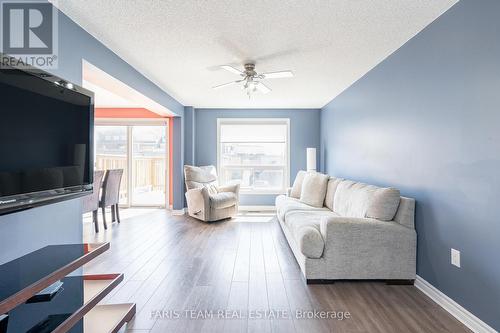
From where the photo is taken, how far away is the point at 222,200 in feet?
16.4

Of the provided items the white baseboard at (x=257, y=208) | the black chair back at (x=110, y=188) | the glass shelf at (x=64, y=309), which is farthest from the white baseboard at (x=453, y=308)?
the black chair back at (x=110, y=188)

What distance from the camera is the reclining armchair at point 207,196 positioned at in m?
4.89

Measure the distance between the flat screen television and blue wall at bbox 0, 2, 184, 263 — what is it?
385mm

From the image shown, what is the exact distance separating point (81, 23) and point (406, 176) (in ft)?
11.2

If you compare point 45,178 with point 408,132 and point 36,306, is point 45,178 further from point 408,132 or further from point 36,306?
point 408,132

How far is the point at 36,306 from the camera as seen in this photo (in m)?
1.43

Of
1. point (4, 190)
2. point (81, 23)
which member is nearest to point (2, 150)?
point (4, 190)

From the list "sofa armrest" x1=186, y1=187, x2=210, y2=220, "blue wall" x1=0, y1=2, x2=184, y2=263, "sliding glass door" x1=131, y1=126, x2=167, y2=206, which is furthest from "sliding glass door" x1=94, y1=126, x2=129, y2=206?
"blue wall" x1=0, y1=2, x2=184, y2=263

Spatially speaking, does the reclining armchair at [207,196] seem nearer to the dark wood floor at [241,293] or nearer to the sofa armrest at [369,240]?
the dark wood floor at [241,293]

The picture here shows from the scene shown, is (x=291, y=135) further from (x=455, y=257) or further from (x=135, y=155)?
(x=455, y=257)

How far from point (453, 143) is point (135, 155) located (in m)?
6.09

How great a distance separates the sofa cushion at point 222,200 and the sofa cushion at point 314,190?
4.67 feet

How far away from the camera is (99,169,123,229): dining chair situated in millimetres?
4574

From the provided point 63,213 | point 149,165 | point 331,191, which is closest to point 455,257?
→ point 331,191
